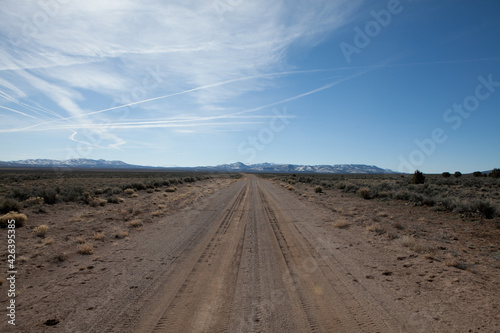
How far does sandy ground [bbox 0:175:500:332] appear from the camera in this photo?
4.40 meters

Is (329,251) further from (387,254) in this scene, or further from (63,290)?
(63,290)

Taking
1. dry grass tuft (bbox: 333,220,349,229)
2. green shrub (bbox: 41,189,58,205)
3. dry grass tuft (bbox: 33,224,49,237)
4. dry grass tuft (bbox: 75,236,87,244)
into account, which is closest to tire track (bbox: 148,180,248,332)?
dry grass tuft (bbox: 75,236,87,244)

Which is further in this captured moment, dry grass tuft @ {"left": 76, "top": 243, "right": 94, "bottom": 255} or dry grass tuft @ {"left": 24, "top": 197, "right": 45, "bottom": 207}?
dry grass tuft @ {"left": 24, "top": 197, "right": 45, "bottom": 207}

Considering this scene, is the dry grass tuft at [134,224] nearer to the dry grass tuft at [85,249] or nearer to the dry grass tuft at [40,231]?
the dry grass tuft at [40,231]

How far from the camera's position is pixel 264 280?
20.0 feet

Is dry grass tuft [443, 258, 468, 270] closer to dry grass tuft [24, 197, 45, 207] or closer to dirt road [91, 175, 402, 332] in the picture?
dirt road [91, 175, 402, 332]

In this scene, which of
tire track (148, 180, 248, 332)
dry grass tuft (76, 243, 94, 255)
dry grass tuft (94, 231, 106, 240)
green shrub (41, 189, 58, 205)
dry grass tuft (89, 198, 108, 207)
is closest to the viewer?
tire track (148, 180, 248, 332)

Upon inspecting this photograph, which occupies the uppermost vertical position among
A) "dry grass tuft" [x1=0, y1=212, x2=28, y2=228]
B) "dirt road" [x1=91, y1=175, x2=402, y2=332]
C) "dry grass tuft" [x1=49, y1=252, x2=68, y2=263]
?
"dry grass tuft" [x1=0, y1=212, x2=28, y2=228]

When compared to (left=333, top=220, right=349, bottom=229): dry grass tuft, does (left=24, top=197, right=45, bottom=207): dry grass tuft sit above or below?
above

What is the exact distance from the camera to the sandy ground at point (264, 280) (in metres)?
4.40

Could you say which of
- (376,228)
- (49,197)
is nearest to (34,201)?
(49,197)

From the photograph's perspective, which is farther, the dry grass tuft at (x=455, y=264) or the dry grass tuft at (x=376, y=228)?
the dry grass tuft at (x=376, y=228)

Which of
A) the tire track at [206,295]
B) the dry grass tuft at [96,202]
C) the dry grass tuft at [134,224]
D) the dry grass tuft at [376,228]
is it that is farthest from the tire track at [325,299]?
the dry grass tuft at [96,202]

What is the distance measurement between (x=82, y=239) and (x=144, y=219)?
4293 millimetres
